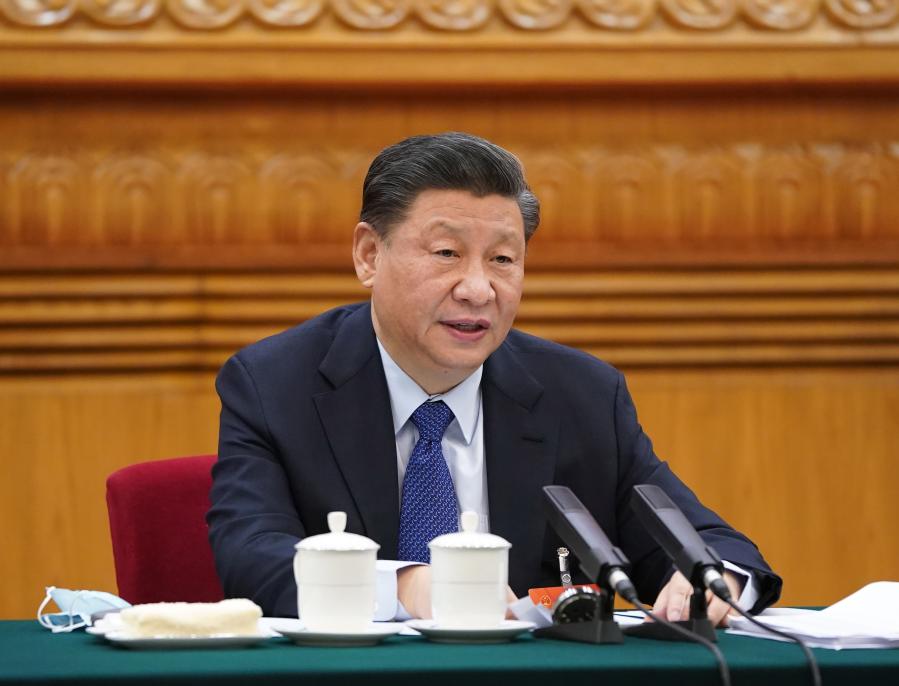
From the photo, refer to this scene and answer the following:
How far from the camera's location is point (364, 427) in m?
2.19

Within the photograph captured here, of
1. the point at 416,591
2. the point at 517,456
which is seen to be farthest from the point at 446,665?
the point at 517,456

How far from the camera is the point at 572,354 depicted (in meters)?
2.46

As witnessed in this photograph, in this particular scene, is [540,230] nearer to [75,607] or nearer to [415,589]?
[415,589]

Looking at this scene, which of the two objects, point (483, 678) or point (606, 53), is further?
point (606, 53)

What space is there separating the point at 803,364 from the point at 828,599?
0.64m

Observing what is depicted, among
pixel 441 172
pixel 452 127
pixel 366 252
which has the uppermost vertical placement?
pixel 452 127

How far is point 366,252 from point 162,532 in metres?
0.63

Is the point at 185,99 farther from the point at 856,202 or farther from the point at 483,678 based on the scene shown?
the point at 483,678

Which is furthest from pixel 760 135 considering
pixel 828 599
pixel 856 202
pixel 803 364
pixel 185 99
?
pixel 185 99

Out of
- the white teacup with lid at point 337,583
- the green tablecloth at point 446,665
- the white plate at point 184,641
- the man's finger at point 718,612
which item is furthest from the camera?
the man's finger at point 718,612

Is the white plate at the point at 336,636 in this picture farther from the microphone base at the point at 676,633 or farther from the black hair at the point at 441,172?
the black hair at the point at 441,172

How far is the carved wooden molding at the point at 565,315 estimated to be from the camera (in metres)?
3.44

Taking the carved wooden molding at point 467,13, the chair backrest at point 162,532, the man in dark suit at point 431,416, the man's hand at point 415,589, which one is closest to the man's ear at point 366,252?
the man in dark suit at point 431,416

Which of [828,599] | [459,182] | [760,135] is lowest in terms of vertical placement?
[828,599]
